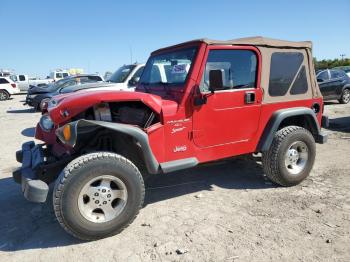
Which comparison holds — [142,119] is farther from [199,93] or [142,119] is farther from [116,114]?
[199,93]

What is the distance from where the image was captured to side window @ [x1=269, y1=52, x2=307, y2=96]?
4.40m

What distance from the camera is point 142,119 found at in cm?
368

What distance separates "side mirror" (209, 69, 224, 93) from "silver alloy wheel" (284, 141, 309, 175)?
5.18ft

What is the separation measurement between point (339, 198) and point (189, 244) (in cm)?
216

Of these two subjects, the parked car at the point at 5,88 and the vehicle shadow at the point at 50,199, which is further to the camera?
the parked car at the point at 5,88

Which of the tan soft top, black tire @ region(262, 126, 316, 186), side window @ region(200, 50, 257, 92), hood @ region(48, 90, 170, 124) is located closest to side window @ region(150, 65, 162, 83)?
the tan soft top

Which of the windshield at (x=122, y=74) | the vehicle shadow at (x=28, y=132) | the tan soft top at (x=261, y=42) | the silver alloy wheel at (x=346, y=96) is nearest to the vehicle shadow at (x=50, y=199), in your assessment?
the tan soft top at (x=261, y=42)

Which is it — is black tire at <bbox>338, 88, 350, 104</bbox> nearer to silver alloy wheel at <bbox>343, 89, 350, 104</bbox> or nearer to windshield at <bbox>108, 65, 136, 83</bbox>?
silver alloy wheel at <bbox>343, 89, 350, 104</bbox>

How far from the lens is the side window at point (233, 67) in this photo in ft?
12.8

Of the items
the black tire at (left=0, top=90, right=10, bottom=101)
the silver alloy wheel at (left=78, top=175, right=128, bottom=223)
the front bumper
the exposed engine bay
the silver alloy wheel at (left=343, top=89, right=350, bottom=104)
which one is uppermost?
the exposed engine bay

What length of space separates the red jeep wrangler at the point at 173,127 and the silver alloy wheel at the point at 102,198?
0.01 meters

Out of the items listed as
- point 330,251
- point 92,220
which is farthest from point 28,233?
point 330,251

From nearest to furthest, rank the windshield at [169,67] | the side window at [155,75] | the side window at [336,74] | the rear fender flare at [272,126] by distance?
the windshield at [169,67] → the rear fender flare at [272,126] → the side window at [155,75] → the side window at [336,74]

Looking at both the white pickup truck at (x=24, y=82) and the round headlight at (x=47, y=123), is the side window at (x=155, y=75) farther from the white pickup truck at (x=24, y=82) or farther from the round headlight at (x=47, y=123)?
the white pickup truck at (x=24, y=82)
